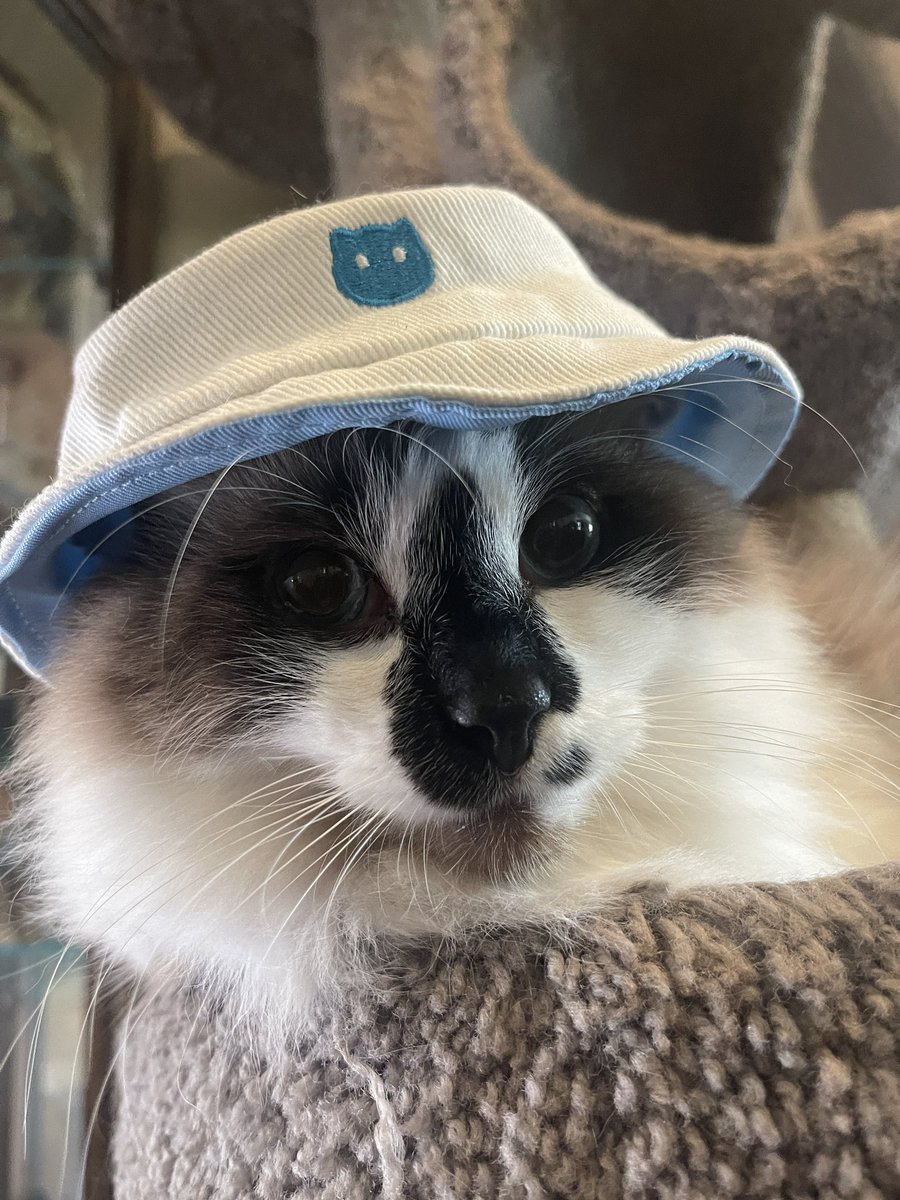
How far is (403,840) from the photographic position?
67 centimetres

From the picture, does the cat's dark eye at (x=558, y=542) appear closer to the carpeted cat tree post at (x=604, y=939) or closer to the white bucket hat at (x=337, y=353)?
the white bucket hat at (x=337, y=353)

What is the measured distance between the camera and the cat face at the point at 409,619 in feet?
2.01

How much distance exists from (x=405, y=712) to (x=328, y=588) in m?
0.14

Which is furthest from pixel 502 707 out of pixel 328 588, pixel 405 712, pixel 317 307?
pixel 317 307

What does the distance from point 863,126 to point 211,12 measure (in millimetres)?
1120

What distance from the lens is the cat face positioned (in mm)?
613

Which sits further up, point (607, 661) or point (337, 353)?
point (337, 353)

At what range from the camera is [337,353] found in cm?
55

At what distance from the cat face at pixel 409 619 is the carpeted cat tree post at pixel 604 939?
5.7 inches

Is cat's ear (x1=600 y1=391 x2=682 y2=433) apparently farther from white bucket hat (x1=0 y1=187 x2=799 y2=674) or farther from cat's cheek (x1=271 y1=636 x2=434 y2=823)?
cat's cheek (x1=271 y1=636 x2=434 y2=823)

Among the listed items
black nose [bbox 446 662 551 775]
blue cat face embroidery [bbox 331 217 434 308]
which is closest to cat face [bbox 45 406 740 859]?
black nose [bbox 446 662 551 775]

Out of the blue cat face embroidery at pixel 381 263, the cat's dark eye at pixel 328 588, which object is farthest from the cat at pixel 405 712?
the blue cat face embroidery at pixel 381 263

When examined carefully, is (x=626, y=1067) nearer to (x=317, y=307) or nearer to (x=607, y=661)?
(x=607, y=661)

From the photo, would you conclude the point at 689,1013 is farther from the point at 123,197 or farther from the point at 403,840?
the point at 123,197
